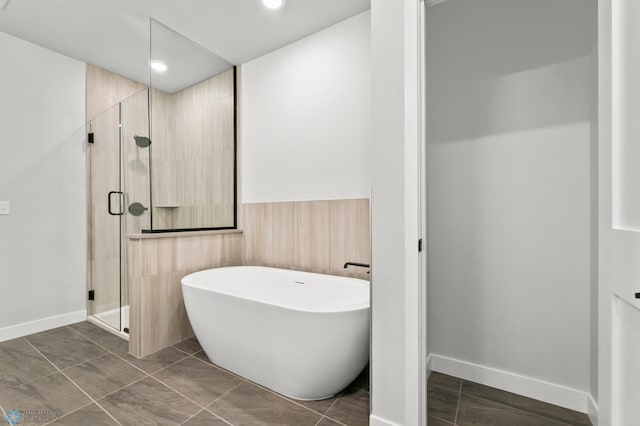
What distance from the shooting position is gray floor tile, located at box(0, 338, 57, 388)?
1847mm

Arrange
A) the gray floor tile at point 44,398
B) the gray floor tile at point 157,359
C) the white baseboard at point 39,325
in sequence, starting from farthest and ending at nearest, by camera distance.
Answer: the white baseboard at point 39,325 < the gray floor tile at point 157,359 < the gray floor tile at point 44,398

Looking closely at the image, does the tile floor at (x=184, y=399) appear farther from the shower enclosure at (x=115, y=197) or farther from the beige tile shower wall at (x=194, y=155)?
the beige tile shower wall at (x=194, y=155)

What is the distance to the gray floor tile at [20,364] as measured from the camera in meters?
1.85

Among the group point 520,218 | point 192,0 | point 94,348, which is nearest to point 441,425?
point 520,218

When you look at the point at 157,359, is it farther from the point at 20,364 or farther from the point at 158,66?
the point at 158,66

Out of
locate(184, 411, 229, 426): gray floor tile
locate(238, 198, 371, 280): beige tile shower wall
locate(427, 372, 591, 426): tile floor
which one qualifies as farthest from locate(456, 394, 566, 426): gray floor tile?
locate(184, 411, 229, 426): gray floor tile

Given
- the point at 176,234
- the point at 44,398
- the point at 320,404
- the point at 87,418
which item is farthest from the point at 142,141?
the point at 320,404

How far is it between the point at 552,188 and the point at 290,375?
69.6 inches

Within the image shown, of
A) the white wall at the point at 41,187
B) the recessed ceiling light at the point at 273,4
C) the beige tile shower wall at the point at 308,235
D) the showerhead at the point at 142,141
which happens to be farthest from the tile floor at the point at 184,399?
the recessed ceiling light at the point at 273,4

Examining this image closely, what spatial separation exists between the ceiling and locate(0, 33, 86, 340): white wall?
0.95 feet

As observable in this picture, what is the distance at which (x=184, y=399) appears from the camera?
164 centimetres

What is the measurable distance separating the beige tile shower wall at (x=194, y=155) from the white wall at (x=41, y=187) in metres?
1.06

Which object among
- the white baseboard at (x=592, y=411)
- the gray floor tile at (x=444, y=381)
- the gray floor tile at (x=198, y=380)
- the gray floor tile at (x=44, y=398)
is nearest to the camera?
the white baseboard at (x=592, y=411)

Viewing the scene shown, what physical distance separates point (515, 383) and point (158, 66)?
3.47 m
